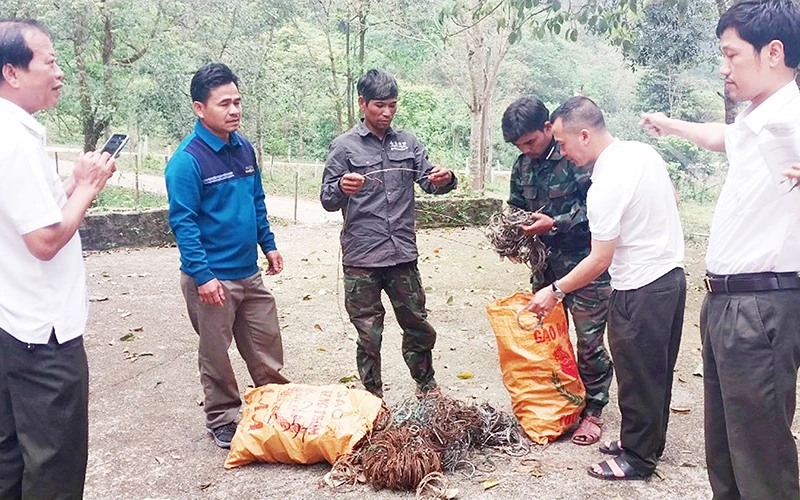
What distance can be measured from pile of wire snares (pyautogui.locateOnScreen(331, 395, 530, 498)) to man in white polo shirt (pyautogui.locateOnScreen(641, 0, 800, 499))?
122cm

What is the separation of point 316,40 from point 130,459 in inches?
605

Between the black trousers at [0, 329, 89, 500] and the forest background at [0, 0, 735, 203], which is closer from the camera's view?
the black trousers at [0, 329, 89, 500]

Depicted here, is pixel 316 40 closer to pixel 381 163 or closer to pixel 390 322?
pixel 390 322

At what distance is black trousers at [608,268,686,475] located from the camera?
282 cm

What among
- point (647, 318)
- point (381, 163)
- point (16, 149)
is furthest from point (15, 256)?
point (647, 318)

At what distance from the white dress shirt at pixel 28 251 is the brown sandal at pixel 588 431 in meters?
2.39

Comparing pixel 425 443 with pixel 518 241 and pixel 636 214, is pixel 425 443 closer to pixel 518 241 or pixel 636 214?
pixel 518 241

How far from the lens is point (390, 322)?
5707mm

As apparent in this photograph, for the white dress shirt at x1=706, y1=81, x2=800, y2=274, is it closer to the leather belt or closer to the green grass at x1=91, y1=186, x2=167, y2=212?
the leather belt

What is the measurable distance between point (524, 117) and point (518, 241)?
653 mm

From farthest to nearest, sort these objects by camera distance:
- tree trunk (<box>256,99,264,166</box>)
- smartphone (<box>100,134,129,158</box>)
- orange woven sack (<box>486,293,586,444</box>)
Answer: tree trunk (<box>256,99,264,166</box>) < orange woven sack (<box>486,293,586,444</box>) < smartphone (<box>100,134,129,158</box>)

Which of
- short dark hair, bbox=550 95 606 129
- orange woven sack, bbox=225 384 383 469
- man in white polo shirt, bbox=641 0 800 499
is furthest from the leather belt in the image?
orange woven sack, bbox=225 384 383 469

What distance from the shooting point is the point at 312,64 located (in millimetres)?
17250

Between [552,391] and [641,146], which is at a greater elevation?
[641,146]
